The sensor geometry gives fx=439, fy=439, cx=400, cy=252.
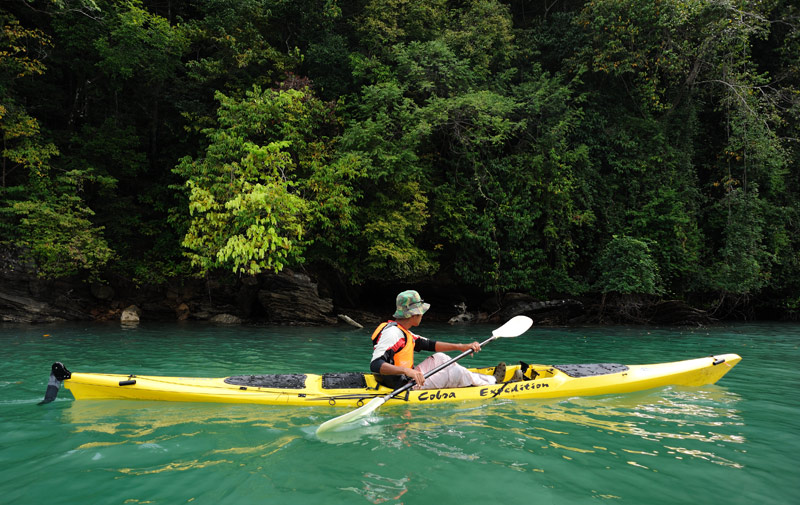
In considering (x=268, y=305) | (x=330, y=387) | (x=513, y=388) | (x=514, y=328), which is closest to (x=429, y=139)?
→ (x=268, y=305)

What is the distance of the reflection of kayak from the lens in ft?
14.3

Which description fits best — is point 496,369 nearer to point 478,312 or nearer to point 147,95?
point 478,312

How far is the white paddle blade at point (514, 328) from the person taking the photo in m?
5.63

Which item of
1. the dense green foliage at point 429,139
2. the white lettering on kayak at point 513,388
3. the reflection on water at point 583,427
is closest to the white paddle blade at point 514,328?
the white lettering on kayak at point 513,388

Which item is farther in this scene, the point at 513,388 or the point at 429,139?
the point at 429,139

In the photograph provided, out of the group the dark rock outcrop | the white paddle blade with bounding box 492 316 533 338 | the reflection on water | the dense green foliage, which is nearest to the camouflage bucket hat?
the reflection on water

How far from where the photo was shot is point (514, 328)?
5848 mm

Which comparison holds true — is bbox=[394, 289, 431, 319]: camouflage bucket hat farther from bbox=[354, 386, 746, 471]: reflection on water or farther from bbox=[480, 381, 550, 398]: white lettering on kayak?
bbox=[480, 381, 550, 398]: white lettering on kayak

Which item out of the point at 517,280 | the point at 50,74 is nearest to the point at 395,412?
the point at 517,280

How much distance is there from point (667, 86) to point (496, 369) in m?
13.9

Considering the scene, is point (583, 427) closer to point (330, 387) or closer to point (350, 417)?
point (350, 417)

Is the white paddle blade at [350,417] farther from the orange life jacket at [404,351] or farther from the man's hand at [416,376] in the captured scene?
the orange life jacket at [404,351]

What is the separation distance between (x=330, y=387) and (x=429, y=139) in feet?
33.6

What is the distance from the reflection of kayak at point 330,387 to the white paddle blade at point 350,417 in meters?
0.31
